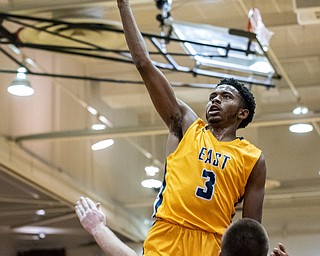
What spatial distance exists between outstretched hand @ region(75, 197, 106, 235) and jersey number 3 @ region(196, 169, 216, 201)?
503 mm

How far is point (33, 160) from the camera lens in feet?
48.9

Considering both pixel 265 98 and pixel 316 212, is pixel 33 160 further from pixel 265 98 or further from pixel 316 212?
pixel 316 212

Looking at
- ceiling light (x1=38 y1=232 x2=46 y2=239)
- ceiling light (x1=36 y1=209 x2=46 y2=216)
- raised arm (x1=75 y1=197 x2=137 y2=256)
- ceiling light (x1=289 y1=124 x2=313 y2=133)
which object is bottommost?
raised arm (x1=75 y1=197 x2=137 y2=256)

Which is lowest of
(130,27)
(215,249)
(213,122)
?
(215,249)

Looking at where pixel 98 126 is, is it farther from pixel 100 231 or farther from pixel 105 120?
pixel 100 231

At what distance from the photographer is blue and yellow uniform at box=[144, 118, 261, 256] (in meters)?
3.62

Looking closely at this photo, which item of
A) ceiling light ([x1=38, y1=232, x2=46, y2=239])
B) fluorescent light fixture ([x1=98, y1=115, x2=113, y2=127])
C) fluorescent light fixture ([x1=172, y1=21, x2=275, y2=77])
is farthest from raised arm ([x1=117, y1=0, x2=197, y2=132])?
ceiling light ([x1=38, y1=232, x2=46, y2=239])

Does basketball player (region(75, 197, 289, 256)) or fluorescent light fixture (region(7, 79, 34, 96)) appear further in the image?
fluorescent light fixture (region(7, 79, 34, 96))

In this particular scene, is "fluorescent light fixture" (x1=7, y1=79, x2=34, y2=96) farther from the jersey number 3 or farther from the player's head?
the player's head

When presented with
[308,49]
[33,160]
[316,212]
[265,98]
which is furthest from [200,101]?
[316,212]

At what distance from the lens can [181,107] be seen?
3916mm

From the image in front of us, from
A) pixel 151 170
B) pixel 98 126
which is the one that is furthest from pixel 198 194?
pixel 151 170

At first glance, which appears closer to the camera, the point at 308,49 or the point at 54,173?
the point at 308,49

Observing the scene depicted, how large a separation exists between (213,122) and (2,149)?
10.4 m
